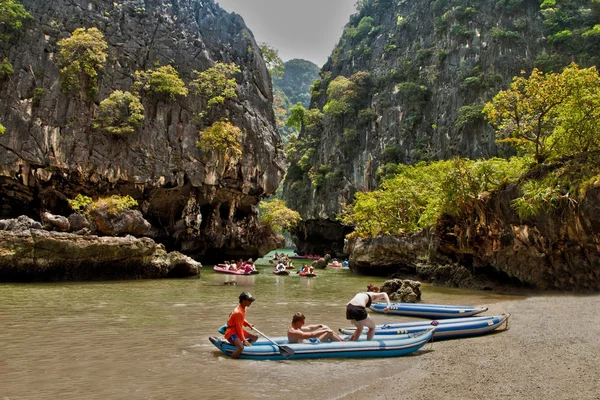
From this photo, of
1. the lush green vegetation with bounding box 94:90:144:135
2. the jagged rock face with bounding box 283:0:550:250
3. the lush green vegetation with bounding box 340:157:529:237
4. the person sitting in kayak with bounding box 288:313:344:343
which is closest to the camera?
the person sitting in kayak with bounding box 288:313:344:343

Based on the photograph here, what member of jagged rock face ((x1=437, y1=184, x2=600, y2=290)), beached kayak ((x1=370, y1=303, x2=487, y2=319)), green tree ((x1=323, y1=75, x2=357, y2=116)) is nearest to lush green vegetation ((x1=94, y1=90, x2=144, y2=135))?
jagged rock face ((x1=437, y1=184, x2=600, y2=290))

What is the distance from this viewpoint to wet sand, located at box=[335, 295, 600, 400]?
5160 millimetres

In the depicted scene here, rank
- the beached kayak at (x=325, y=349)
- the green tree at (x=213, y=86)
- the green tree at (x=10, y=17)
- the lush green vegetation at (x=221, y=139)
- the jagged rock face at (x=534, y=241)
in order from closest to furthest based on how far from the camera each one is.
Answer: the beached kayak at (x=325, y=349), the jagged rock face at (x=534, y=241), the green tree at (x=10, y=17), the lush green vegetation at (x=221, y=139), the green tree at (x=213, y=86)

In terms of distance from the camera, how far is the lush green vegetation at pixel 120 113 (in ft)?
94.1

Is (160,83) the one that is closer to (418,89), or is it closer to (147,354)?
(418,89)

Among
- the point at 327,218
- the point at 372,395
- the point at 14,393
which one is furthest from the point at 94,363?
the point at 327,218

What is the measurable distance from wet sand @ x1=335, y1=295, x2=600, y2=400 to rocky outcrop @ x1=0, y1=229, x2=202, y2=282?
1574 cm

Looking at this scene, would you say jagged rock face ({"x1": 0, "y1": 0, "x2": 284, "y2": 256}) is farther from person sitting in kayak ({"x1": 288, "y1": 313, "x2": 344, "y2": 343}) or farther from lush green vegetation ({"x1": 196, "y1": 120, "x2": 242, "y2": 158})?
person sitting in kayak ({"x1": 288, "y1": 313, "x2": 344, "y2": 343})

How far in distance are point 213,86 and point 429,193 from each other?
59.8 ft

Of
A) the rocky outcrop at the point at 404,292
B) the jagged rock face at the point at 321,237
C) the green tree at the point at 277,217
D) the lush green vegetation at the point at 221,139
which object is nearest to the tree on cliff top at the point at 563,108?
the rocky outcrop at the point at 404,292

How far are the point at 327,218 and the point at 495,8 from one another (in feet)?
90.7

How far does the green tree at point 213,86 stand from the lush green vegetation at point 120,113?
17.0 feet

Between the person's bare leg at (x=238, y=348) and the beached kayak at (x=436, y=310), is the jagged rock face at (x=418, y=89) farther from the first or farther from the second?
the person's bare leg at (x=238, y=348)

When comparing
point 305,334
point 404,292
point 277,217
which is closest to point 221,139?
point 277,217
